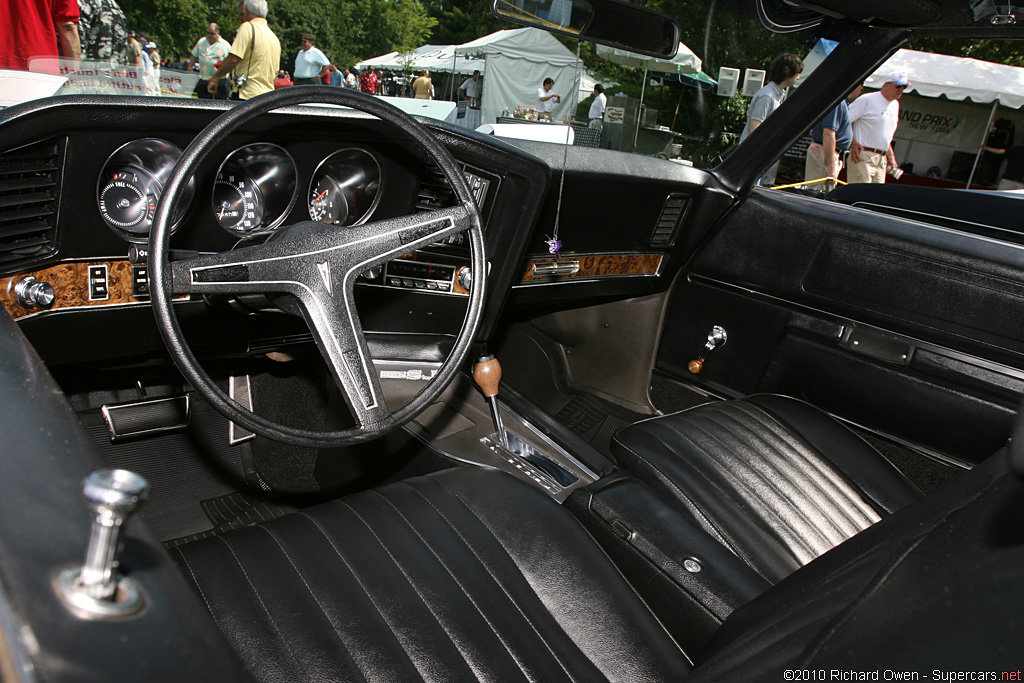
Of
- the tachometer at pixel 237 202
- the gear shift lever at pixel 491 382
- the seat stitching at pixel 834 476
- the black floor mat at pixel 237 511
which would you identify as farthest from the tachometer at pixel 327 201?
the seat stitching at pixel 834 476

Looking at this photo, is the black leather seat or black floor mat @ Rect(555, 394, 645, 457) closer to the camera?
the black leather seat

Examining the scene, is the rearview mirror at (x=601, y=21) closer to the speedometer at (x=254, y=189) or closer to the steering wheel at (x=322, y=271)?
the steering wheel at (x=322, y=271)

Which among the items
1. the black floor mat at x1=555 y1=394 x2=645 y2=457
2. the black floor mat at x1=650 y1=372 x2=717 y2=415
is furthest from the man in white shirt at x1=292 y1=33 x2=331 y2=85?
the black floor mat at x1=650 y1=372 x2=717 y2=415

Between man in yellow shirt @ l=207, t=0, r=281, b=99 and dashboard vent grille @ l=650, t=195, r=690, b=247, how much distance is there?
1.25 meters

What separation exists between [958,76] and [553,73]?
1.20 meters

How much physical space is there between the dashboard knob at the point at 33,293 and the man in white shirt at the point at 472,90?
3.29ft

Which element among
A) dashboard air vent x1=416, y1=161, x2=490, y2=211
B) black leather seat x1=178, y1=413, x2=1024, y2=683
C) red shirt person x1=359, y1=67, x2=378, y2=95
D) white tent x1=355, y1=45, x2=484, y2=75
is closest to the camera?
black leather seat x1=178, y1=413, x2=1024, y2=683

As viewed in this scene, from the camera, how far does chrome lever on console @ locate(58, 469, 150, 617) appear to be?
42cm

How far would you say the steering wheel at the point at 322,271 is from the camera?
4.01 feet

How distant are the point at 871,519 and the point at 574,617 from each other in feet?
2.68

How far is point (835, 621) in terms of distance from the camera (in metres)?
0.61

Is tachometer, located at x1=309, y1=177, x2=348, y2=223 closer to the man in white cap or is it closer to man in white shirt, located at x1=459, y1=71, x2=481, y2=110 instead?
man in white shirt, located at x1=459, y1=71, x2=481, y2=110

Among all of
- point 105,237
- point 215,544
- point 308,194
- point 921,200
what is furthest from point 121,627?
point 921,200

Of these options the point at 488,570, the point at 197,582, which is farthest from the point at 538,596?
the point at 197,582
